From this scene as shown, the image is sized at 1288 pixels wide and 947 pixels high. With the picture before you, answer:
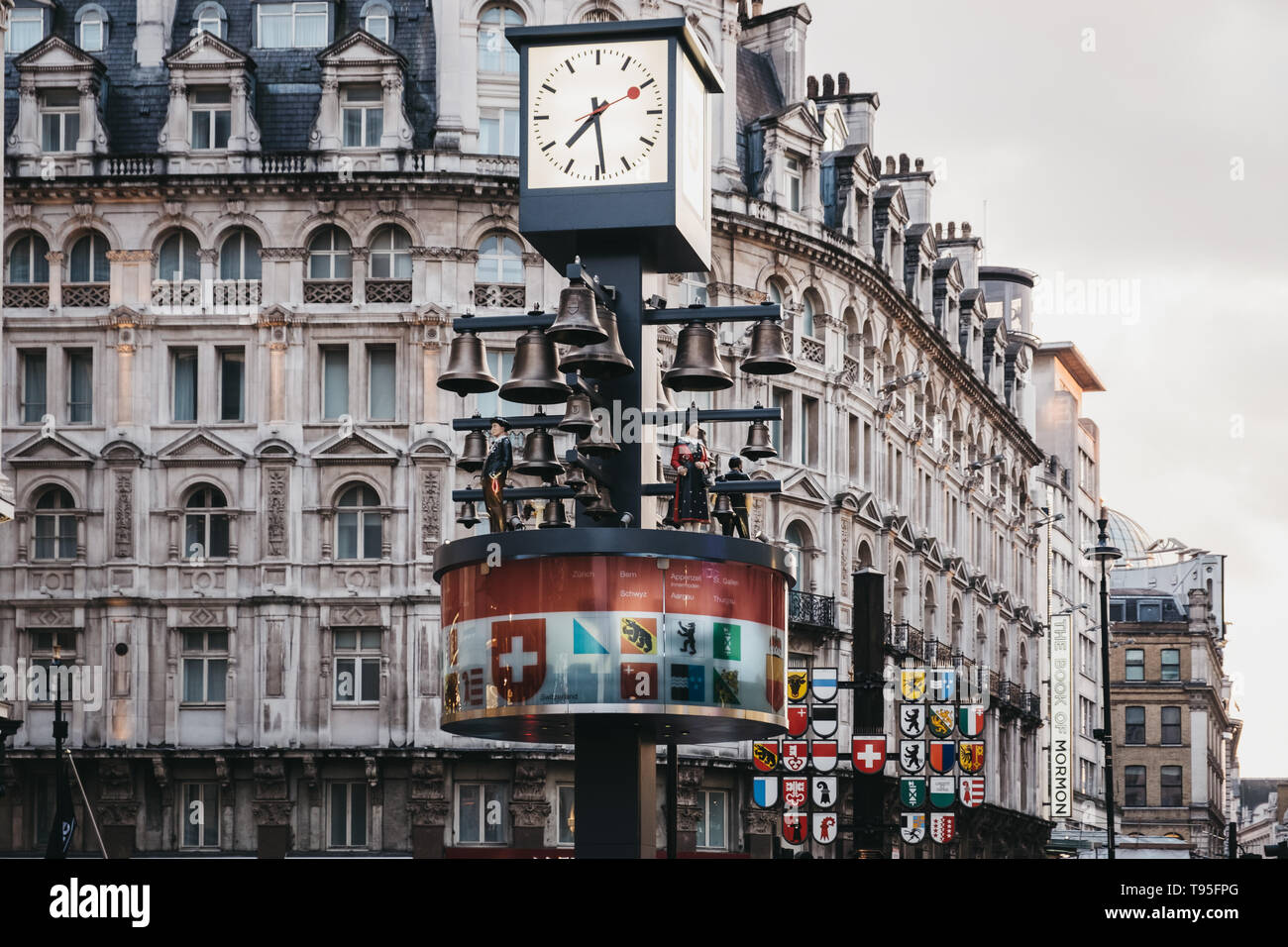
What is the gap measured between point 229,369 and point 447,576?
3832 cm

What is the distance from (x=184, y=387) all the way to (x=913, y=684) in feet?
69.9

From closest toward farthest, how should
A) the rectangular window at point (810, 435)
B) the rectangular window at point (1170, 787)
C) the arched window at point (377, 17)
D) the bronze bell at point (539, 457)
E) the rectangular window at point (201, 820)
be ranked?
the bronze bell at point (539, 457), the rectangular window at point (201, 820), the arched window at point (377, 17), the rectangular window at point (810, 435), the rectangular window at point (1170, 787)

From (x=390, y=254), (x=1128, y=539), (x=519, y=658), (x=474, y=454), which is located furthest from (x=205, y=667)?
(x=1128, y=539)

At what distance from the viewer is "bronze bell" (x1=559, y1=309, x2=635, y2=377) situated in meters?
20.4

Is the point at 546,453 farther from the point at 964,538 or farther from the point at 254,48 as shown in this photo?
the point at 964,538

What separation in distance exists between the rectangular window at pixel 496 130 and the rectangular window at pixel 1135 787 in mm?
89314

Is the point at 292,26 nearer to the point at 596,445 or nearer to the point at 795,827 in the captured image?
the point at 795,827

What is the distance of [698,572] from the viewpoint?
20688mm

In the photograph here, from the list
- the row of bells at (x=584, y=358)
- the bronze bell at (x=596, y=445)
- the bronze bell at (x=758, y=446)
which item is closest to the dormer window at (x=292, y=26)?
the bronze bell at (x=758, y=446)

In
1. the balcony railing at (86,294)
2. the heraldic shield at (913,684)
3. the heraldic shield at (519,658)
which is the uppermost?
the balcony railing at (86,294)

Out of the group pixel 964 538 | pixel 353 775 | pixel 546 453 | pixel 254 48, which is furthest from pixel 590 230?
pixel 964 538

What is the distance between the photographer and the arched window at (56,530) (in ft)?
190

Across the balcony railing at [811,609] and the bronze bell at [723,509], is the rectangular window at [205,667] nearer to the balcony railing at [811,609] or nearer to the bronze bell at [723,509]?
the balcony railing at [811,609]

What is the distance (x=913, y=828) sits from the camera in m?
55.8
